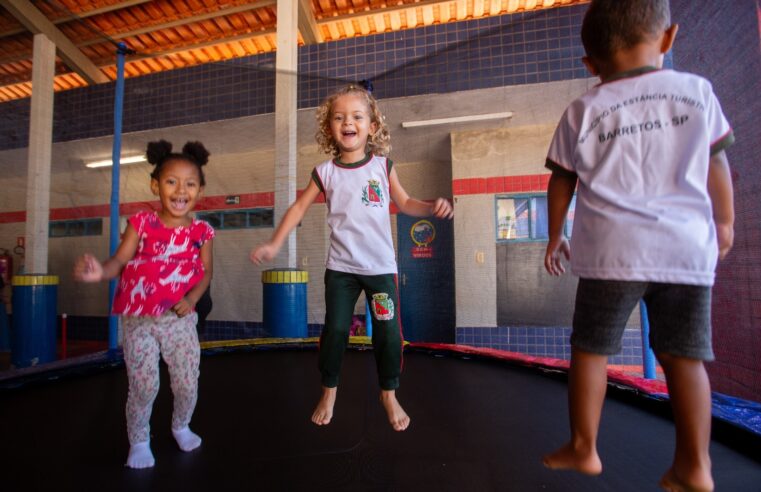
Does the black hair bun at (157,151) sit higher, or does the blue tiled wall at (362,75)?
the blue tiled wall at (362,75)

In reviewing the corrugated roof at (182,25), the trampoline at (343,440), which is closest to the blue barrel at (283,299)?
the trampoline at (343,440)

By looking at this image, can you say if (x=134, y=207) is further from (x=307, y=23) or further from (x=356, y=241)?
(x=307, y=23)

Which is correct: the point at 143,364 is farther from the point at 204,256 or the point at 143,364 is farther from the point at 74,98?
the point at 74,98

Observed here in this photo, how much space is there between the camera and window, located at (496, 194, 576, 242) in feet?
7.00

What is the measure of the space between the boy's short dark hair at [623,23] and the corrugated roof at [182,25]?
225cm

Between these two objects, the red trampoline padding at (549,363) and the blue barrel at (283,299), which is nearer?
the red trampoline padding at (549,363)

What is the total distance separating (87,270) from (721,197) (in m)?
1.45

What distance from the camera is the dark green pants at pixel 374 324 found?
120 centimetres

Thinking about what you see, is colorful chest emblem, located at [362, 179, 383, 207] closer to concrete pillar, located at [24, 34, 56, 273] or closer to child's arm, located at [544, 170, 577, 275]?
child's arm, located at [544, 170, 577, 275]

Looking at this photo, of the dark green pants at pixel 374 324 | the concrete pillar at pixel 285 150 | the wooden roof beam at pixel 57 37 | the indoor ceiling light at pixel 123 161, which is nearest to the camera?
the dark green pants at pixel 374 324

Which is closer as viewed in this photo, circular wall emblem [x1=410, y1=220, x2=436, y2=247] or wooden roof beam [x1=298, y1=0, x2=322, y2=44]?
circular wall emblem [x1=410, y1=220, x2=436, y2=247]

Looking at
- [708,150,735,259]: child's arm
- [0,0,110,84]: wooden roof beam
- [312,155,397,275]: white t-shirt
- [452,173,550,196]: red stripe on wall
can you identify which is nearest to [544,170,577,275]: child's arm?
[708,150,735,259]: child's arm

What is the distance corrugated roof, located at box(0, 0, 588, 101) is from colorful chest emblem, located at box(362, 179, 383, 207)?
2135mm

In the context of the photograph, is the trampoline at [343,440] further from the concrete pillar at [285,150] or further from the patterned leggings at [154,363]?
the concrete pillar at [285,150]
